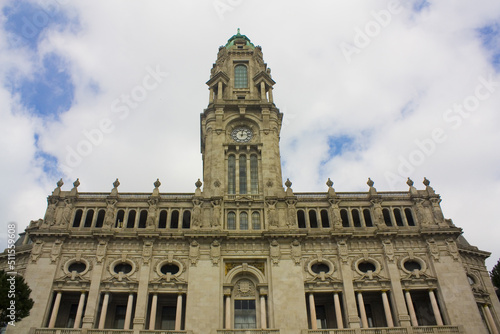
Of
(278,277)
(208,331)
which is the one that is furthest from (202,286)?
(278,277)

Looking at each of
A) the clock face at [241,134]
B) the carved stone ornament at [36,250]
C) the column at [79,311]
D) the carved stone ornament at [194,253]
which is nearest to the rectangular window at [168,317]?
the carved stone ornament at [194,253]

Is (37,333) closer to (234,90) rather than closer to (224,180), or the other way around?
(224,180)

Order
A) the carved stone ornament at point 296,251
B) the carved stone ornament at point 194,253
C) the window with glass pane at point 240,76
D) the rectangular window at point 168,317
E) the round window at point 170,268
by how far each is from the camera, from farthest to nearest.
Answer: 1. the window with glass pane at point 240,76
2. the round window at point 170,268
3. the carved stone ornament at point 296,251
4. the carved stone ornament at point 194,253
5. the rectangular window at point 168,317

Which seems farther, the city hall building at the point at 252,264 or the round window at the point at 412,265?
the round window at the point at 412,265

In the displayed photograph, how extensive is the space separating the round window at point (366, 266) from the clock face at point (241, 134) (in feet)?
70.8

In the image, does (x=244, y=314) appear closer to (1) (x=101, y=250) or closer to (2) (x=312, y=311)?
(2) (x=312, y=311)

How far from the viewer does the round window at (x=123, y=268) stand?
4288 cm

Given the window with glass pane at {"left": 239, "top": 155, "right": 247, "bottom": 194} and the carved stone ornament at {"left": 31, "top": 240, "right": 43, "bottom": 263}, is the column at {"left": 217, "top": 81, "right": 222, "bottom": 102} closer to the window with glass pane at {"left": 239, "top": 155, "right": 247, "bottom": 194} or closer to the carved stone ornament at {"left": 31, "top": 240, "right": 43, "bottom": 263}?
the window with glass pane at {"left": 239, "top": 155, "right": 247, "bottom": 194}

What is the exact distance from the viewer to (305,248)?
145 feet

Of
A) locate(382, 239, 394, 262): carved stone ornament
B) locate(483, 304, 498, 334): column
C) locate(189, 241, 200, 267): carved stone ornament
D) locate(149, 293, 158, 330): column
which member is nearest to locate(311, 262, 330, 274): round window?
locate(382, 239, 394, 262): carved stone ornament

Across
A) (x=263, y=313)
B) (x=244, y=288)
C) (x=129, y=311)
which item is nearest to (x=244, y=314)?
(x=263, y=313)

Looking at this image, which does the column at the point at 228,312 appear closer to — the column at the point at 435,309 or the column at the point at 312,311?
the column at the point at 312,311

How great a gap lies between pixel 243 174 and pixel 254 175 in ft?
4.65

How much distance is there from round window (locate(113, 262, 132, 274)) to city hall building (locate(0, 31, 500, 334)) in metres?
0.11
